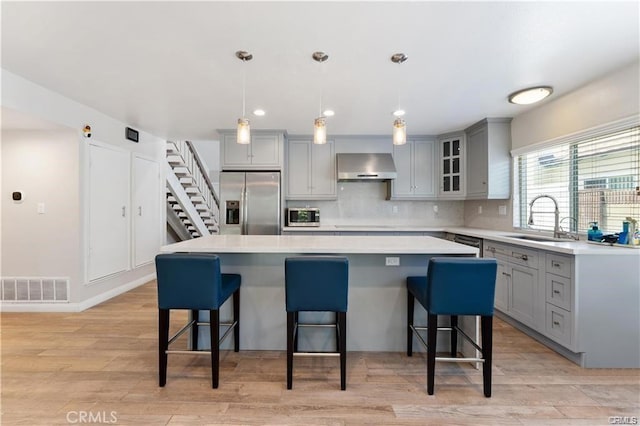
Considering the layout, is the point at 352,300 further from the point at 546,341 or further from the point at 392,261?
the point at 546,341

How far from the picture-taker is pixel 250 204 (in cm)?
430

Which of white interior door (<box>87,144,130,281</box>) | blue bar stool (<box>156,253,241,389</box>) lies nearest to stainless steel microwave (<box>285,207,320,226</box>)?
white interior door (<box>87,144,130,281</box>)

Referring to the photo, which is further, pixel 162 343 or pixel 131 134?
pixel 131 134

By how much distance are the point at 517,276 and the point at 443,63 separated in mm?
2195

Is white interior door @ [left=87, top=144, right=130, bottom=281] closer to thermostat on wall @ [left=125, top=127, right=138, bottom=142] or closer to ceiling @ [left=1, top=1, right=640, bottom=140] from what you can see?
thermostat on wall @ [left=125, top=127, right=138, bottom=142]

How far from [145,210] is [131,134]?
1156 millimetres

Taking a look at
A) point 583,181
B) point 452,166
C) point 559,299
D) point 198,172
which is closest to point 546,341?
point 559,299

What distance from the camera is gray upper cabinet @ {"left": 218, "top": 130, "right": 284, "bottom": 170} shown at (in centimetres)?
439

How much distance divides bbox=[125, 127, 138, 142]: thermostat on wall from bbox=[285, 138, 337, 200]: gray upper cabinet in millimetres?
2266

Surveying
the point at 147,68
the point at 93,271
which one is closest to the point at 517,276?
the point at 147,68

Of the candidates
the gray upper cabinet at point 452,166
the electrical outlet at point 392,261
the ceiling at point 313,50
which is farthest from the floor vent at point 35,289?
the gray upper cabinet at point 452,166

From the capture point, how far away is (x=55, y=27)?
1.93 meters

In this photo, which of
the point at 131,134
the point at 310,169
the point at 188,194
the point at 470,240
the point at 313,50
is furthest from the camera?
the point at 188,194

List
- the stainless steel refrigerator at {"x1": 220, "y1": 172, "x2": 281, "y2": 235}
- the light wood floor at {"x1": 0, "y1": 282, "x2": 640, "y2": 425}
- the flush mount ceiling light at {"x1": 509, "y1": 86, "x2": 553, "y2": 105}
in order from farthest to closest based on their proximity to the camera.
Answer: the stainless steel refrigerator at {"x1": 220, "y1": 172, "x2": 281, "y2": 235} → the flush mount ceiling light at {"x1": 509, "y1": 86, "x2": 553, "y2": 105} → the light wood floor at {"x1": 0, "y1": 282, "x2": 640, "y2": 425}
